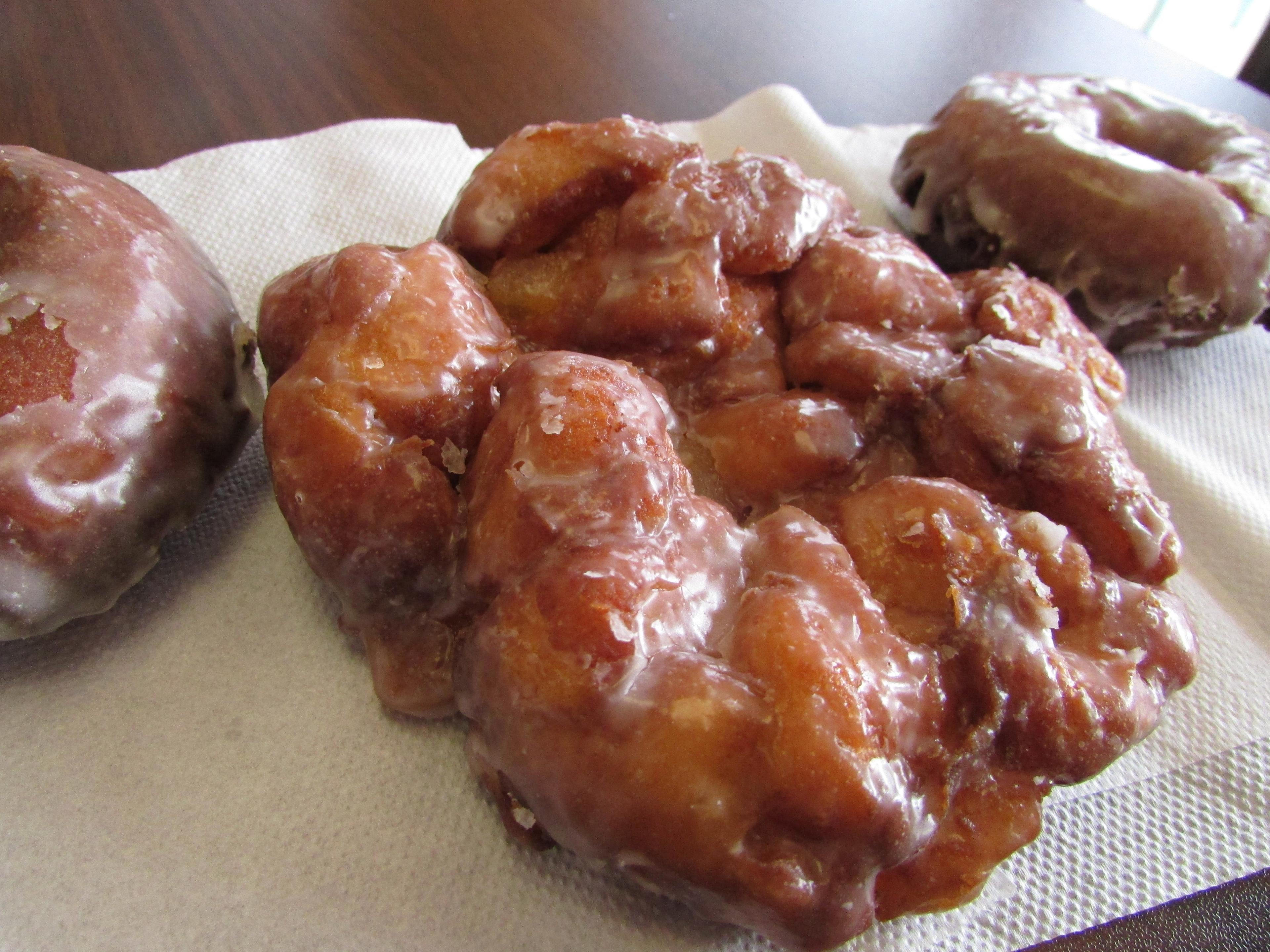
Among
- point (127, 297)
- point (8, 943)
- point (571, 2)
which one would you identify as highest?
point (127, 297)

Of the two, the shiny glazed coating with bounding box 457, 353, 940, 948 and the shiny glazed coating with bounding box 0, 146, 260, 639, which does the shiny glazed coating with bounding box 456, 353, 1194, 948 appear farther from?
the shiny glazed coating with bounding box 0, 146, 260, 639

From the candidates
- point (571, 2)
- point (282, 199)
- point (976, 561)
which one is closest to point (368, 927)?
point (976, 561)

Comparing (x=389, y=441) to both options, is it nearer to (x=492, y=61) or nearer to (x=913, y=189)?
(x=913, y=189)

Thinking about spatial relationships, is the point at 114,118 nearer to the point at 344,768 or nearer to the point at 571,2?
the point at 571,2

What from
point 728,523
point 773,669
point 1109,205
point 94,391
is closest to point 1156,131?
point 1109,205

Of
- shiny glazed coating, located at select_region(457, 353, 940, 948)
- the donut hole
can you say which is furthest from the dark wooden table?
shiny glazed coating, located at select_region(457, 353, 940, 948)

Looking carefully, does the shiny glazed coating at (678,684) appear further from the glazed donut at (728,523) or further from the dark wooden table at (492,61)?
the dark wooden table at (492,61)

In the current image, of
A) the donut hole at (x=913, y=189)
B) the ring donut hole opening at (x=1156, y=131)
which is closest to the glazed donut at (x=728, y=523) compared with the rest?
the donut hole at (x=913, y=189)
